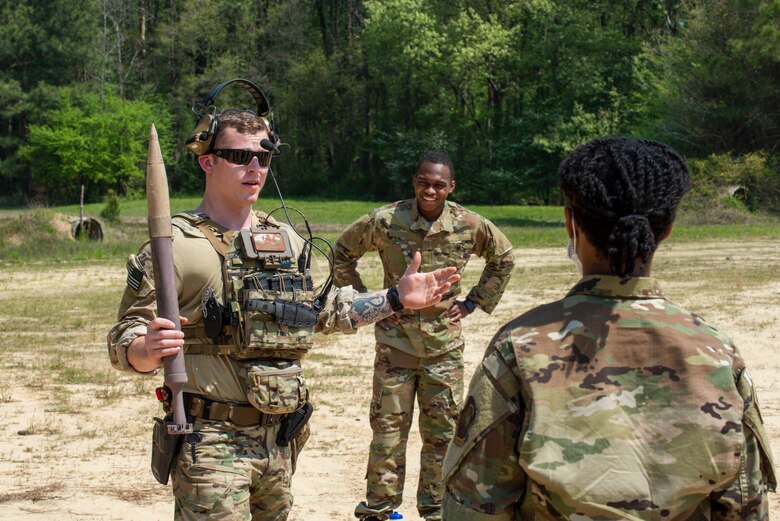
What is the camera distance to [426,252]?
6926 millimetres

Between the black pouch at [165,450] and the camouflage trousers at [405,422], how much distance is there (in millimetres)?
2648

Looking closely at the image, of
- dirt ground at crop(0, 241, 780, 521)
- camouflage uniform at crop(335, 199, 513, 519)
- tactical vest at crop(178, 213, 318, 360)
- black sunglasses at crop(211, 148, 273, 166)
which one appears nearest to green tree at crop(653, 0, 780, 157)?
dirt ground at crop(0, 241, 780, 521)

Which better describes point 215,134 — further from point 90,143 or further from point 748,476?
point 90,143

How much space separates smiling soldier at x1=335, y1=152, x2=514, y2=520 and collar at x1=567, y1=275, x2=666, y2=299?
407 cm

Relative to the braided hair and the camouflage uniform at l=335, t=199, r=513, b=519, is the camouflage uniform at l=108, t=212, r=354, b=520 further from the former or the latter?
the camouflage uniform at l=335, t=199, r=513, b=519

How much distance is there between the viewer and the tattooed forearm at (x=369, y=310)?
4.50m

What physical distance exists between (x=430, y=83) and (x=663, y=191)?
59.1 m

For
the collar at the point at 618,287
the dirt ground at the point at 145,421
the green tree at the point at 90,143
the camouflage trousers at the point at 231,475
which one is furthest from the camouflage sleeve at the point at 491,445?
the green tree at the point at 90,143

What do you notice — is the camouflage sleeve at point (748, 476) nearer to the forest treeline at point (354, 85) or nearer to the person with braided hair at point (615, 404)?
the person with braided hair at point (615, 404)

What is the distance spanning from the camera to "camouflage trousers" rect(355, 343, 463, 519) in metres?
6.56

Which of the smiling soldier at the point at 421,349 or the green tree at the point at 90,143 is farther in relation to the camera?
the green tree at the point at 90,143

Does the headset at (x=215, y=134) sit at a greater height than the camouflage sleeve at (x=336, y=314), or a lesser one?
greater

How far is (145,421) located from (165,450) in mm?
5684

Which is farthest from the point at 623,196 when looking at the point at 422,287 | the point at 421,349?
the point at 421,349
